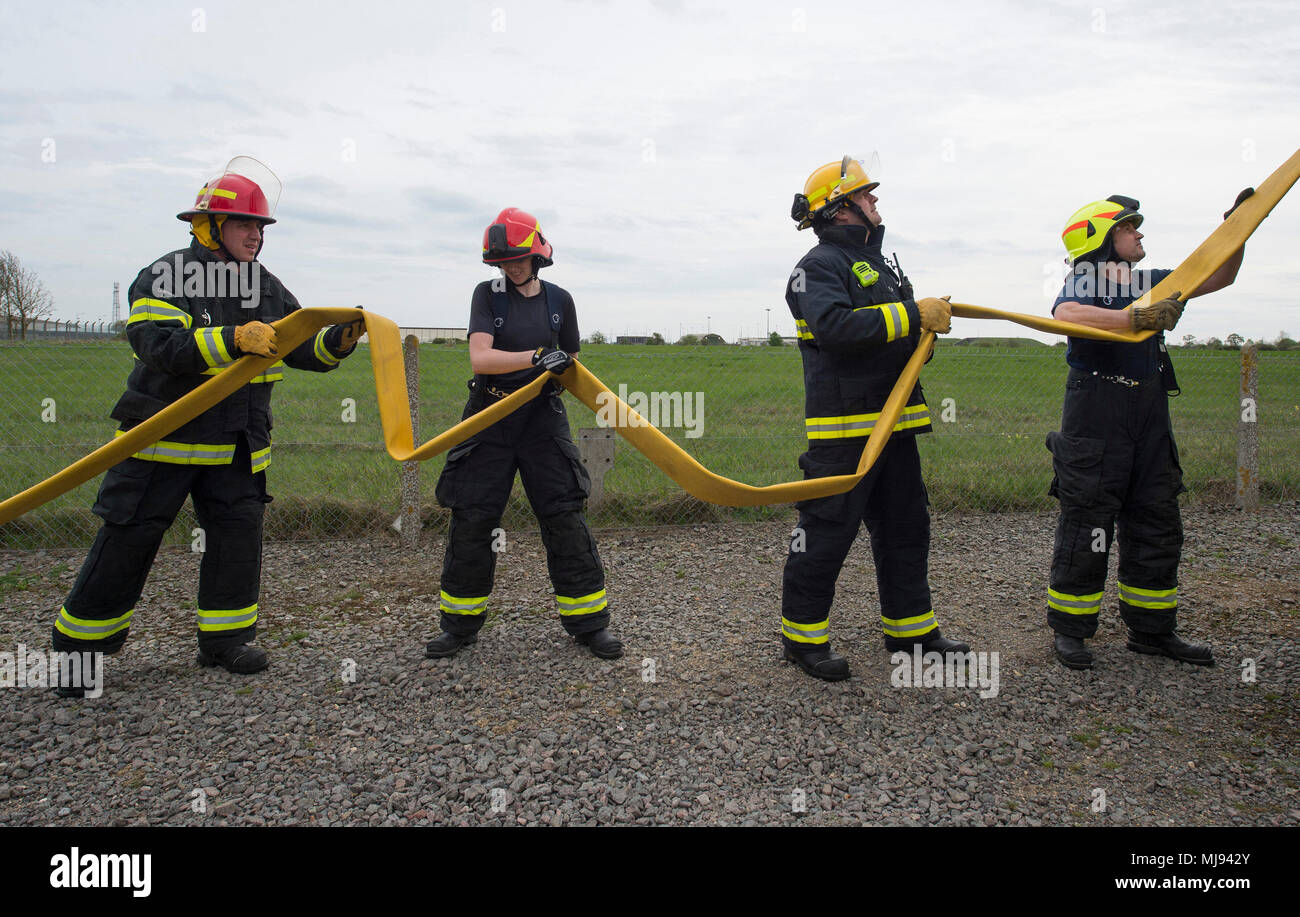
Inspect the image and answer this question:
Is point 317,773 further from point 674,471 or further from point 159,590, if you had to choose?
point 159,590

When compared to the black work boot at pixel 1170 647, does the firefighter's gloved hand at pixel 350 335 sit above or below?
above

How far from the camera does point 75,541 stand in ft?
22.2

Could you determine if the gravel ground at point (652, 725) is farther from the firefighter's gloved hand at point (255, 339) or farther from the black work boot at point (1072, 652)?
the firefighter's gloved hand at point (255, 339)

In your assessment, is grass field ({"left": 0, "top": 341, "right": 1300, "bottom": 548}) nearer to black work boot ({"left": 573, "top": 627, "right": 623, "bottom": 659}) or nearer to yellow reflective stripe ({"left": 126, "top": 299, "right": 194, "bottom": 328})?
black work boot ({"left": 573, "top": 627, "right": 623, "bottom": 659})

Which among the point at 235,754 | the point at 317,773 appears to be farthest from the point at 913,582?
the point at 235,754

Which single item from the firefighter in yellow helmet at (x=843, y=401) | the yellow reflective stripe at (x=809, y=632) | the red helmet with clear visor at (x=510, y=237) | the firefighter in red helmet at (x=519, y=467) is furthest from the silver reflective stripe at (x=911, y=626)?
the red helmet with clear visor at (x=510, y=237)

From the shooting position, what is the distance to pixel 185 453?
411 cm

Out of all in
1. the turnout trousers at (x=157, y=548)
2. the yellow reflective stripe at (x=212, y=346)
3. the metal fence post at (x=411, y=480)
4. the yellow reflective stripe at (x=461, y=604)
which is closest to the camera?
the yellow reflective stripe at (x=212, y=346)

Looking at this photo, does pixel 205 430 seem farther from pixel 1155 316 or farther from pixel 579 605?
pixel 1155 316

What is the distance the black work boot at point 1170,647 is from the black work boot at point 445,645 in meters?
3.65

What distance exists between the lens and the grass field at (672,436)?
7.27 meters

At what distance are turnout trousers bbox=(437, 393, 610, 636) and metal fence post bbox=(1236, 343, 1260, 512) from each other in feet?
23.0
